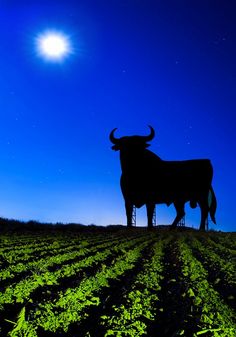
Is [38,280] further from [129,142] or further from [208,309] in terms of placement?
[129,142]

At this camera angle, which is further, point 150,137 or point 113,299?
point 150,137

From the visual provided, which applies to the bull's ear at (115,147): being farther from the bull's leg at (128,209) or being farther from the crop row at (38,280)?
the crop row at (38,280)

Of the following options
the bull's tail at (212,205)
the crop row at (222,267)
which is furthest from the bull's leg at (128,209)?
the crop row at (222,267)

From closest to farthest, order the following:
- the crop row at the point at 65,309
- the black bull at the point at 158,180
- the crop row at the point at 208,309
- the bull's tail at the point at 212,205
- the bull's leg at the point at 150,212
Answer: the crop row at the point at 65,309 → the crop row at the point at 208,309 → the bull's leg at the point at 150,212 → the black bull at the point at 158,180 → the bull's tail at the point at 212,205

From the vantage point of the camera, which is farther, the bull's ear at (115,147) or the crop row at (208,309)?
the bull's ear at (115,147)

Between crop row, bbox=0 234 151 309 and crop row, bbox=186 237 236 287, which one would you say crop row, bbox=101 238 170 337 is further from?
crop row, bbox=186 237 236 287

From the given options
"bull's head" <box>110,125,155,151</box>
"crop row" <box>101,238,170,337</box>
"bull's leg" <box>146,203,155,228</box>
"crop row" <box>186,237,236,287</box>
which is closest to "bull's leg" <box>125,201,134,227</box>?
"bull's leg" <box>146,203,155,228</box>

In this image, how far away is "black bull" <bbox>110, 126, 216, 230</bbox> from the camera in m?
13.7

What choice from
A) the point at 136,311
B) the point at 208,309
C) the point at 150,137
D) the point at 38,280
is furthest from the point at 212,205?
the point at 136,311

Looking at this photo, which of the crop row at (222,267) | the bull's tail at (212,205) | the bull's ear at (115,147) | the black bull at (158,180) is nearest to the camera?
Result: the crop row at (222,267)

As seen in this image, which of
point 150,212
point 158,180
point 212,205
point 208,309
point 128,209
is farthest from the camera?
point 212,205

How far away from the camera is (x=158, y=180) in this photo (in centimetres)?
1463

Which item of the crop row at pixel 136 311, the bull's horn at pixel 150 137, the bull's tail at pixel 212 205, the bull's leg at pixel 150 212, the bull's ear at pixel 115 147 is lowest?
the crop row at pixel 136 311

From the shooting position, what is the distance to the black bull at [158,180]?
44.9 ft
